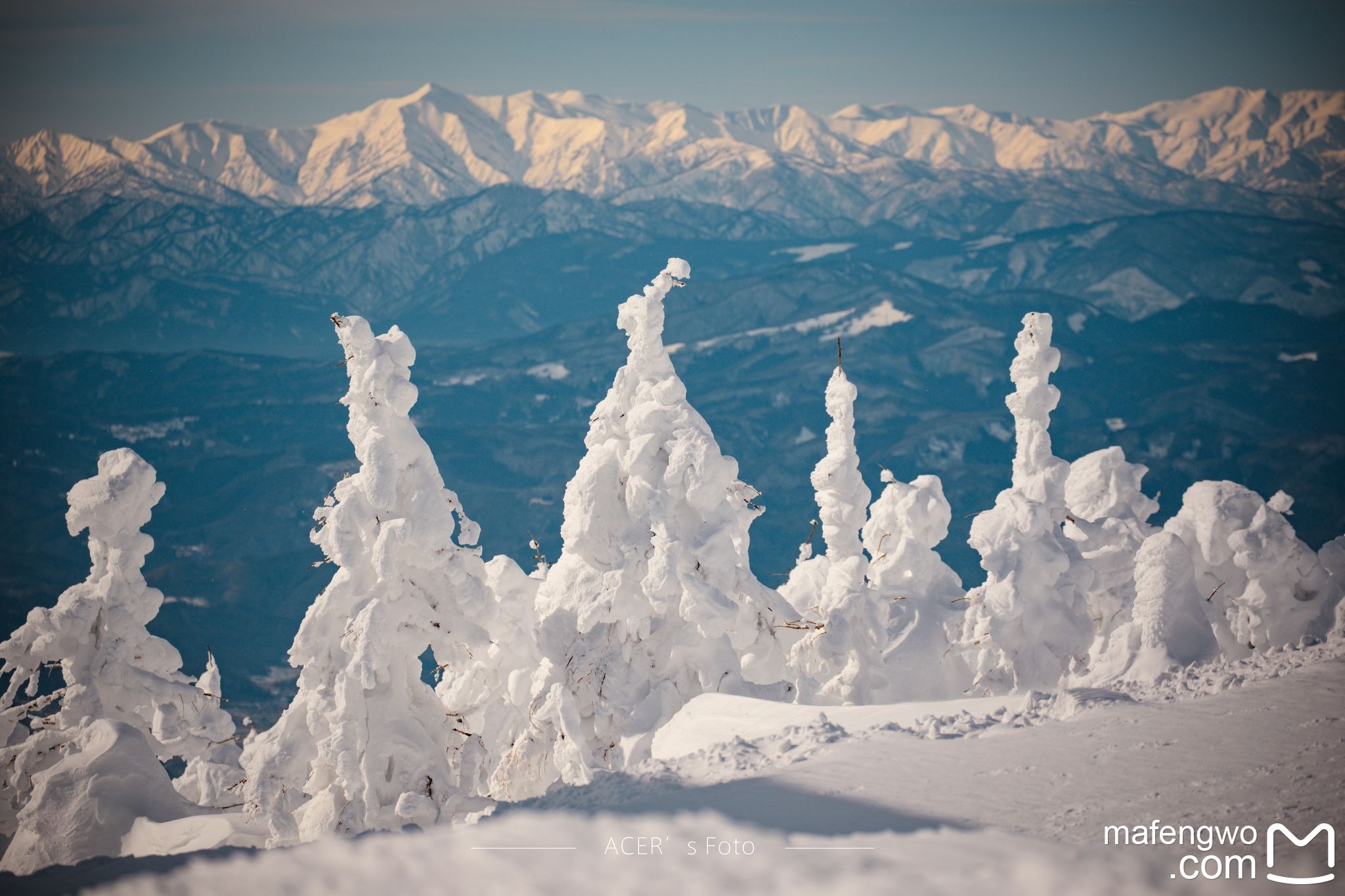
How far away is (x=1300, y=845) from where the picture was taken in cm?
1144

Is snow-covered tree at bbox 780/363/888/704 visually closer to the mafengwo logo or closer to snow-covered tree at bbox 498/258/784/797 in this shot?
snow-covered tree at bbox 498/258/784/797

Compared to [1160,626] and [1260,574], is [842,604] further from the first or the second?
[1260,574]

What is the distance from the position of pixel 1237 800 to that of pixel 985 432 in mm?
177641

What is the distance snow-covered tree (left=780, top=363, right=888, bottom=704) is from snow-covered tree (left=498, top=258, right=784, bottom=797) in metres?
1.49

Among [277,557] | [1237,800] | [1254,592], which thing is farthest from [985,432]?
[1237,800]

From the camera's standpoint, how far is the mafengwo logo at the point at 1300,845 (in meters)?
10.9

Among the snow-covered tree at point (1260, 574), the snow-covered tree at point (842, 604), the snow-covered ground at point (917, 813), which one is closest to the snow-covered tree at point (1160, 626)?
the snow-covered ground at point (917, 813)

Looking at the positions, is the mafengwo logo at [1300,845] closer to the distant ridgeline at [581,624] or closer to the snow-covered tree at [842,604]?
the distant ridgeline at [581,624]

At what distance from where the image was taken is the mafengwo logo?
10930 mm

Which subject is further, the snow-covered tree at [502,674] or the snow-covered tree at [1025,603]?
the snow-covered tree at [1025,603]

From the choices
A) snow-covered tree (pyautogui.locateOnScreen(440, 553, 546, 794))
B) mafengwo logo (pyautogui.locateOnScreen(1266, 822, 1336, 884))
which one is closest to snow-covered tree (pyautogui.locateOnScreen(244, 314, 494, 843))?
snow-covered tree (pyautogui.locateOnScreen(440, 553, 546, 794))

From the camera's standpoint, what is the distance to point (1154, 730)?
14.3 metres

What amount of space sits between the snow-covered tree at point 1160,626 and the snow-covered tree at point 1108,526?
3.86 metres

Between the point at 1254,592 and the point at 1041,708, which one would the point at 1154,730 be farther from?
the point at 1254,592
